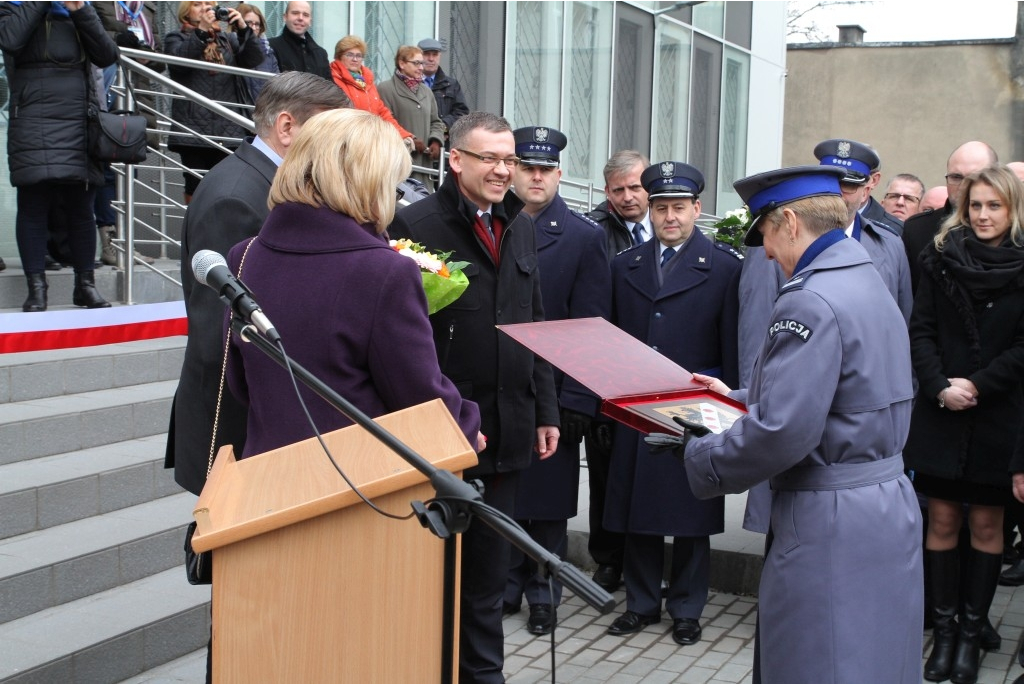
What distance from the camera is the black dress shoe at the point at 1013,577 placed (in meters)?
6.60

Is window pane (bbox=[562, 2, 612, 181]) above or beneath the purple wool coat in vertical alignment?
above

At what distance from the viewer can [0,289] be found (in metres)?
7.01

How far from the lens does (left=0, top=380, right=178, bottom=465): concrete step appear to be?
5.54 meters

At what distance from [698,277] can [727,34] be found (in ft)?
55.5

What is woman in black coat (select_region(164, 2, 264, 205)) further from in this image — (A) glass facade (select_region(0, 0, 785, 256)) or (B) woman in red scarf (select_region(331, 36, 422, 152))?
(A) glass facade (select_region(0, 0, 785, 256))

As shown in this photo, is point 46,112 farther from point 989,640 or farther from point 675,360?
point 989,640

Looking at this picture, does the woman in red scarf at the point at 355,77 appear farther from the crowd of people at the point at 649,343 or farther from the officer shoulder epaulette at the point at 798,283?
the officer shoulder epaulette at the point at 798,283

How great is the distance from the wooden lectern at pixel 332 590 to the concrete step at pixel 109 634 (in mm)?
2178

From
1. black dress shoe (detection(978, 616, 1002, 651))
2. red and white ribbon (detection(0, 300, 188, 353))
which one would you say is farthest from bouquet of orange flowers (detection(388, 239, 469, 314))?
red and white ribbon (detection(0, 300, 188, 353))

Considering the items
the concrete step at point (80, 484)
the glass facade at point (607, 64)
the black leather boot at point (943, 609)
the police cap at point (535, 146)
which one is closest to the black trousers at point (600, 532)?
the police cap at point (535, 146)

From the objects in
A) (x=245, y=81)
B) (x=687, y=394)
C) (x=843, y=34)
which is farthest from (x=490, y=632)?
(x=843, y=34)

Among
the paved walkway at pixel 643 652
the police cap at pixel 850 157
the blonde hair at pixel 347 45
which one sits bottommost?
the paved walkway at pixel 643 652

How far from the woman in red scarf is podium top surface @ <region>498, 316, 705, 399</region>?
6043mm

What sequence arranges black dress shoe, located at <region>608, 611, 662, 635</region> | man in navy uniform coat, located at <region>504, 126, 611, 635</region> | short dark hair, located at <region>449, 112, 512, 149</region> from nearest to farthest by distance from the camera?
1. short dark hair, located at <region>449, 112, 512, 149</region>
2. black dress shoe, located at <region>608, 611, 662, 635</region>
3. man in navy uniform coat, located at <region>504, 126, 611, 635</region>
